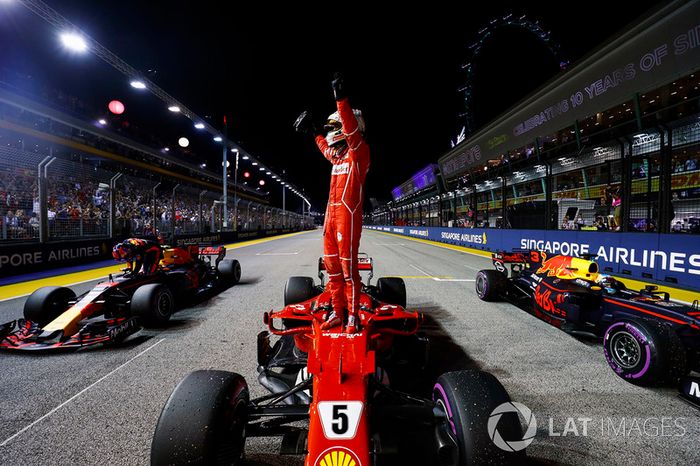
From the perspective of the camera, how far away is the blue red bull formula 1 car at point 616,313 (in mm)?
2467

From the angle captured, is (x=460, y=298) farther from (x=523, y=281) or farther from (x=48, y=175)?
(x=48, y=175)

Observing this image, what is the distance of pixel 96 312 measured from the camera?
3.69m

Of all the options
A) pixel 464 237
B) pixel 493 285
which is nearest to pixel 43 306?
pixel 493 285

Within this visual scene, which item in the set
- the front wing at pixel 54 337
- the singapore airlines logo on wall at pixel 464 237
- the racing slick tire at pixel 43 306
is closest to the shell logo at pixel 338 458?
the front wing at pixel 54 337

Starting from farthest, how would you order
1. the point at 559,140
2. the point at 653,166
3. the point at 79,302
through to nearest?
the point at 559,140, the point at 653,166, the point at 79,302

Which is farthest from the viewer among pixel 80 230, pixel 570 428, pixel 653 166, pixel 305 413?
pixel 80 230

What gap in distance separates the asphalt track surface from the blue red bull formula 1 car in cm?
20

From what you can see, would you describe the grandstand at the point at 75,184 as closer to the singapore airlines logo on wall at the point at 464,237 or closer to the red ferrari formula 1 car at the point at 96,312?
the red ferrari formula 1 car at the point at 96,312

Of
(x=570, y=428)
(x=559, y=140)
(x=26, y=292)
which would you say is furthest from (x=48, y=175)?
(x=559, y=140)

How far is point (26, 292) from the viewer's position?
5809 mm

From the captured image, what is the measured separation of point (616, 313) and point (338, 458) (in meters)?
3.24

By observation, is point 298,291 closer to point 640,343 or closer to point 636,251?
point 640,343

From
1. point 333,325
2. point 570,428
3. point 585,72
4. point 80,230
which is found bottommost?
point 570,428

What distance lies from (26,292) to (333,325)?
677cm
